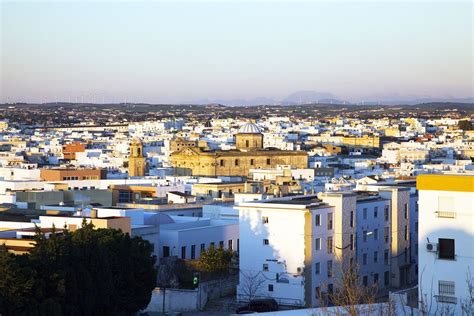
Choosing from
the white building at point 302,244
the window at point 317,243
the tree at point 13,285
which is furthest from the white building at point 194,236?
the tree at point 13,285

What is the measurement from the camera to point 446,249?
24.5 meters

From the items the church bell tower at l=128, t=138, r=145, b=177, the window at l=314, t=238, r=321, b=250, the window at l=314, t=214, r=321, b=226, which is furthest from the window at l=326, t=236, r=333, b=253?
the church bell tower at l=128, t=138, r=145, b=177

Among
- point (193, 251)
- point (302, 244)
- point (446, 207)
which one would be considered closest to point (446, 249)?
point (446, 207)

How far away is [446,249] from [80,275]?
30.5ft

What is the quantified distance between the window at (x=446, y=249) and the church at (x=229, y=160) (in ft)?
183

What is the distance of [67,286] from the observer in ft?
95.2

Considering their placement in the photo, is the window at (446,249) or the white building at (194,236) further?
the white building at (194,236)

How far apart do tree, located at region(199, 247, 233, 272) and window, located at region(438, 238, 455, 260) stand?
1300 centimetres

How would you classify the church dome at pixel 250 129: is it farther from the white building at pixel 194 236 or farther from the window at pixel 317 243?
the window at pixel 317 243

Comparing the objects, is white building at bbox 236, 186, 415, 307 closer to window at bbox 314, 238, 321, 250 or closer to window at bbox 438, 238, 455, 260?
window at bbox 314, 238, 321, 250

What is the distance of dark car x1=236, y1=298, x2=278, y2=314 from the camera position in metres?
33.1

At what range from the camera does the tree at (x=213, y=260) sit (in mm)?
36622

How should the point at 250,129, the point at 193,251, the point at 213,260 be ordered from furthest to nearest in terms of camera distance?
the point at 250,129
the point at 193,251
the point at 213,260

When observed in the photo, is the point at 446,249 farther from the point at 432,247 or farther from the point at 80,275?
the point at 80,275
